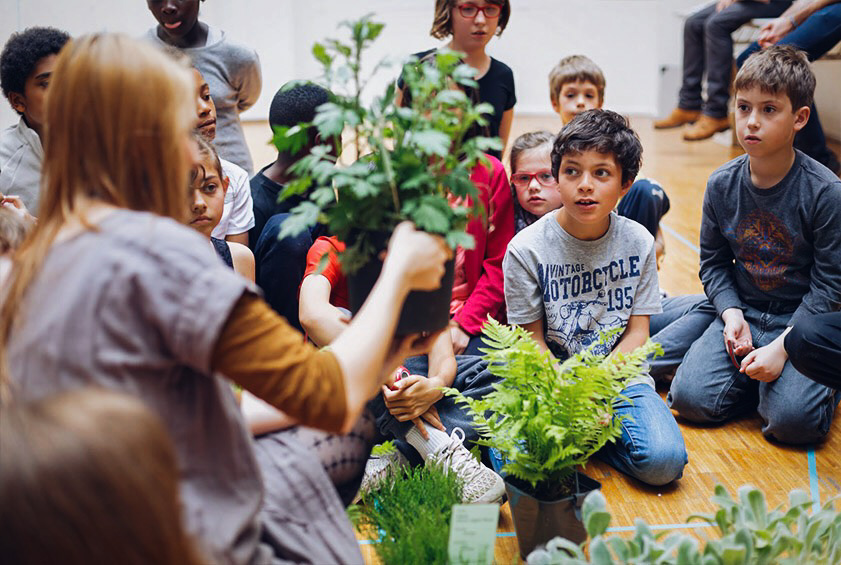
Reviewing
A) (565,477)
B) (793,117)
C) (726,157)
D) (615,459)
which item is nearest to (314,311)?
(565,477)

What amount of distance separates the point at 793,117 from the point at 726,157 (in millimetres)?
4577

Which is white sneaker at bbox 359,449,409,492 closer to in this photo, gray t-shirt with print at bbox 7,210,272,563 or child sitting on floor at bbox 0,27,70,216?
gray t-shirt with print at bbox 7,210,272,563

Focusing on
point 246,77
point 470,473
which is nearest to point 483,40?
point 246,77

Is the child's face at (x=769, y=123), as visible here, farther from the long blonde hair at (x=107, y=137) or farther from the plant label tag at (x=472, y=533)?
the long blonde hair at (x=107, y=137)

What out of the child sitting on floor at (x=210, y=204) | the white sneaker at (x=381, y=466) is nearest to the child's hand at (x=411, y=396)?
the white sneaker at (x=381, y=466)

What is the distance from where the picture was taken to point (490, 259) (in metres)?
2.54

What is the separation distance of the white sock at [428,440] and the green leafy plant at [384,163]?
88 cm

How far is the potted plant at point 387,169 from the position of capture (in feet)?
4.35

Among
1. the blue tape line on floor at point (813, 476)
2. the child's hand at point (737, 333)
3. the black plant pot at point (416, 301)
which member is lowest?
the blue tape line on floor at point (813, 476)

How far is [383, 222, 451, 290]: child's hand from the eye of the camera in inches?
49.6

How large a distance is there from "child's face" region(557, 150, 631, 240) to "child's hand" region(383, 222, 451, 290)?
101 cm

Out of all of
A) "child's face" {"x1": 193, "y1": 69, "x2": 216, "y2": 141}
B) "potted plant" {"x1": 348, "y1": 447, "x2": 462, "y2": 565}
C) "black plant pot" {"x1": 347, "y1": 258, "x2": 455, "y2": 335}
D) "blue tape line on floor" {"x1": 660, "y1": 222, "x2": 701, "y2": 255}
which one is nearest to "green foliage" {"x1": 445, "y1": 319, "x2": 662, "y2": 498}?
"potted plant" {"x1": 348, "y1": 447, "x2": 462, "y2": 565}

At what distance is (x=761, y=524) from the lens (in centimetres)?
149

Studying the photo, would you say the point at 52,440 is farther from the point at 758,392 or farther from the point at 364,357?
the point at 758,392
